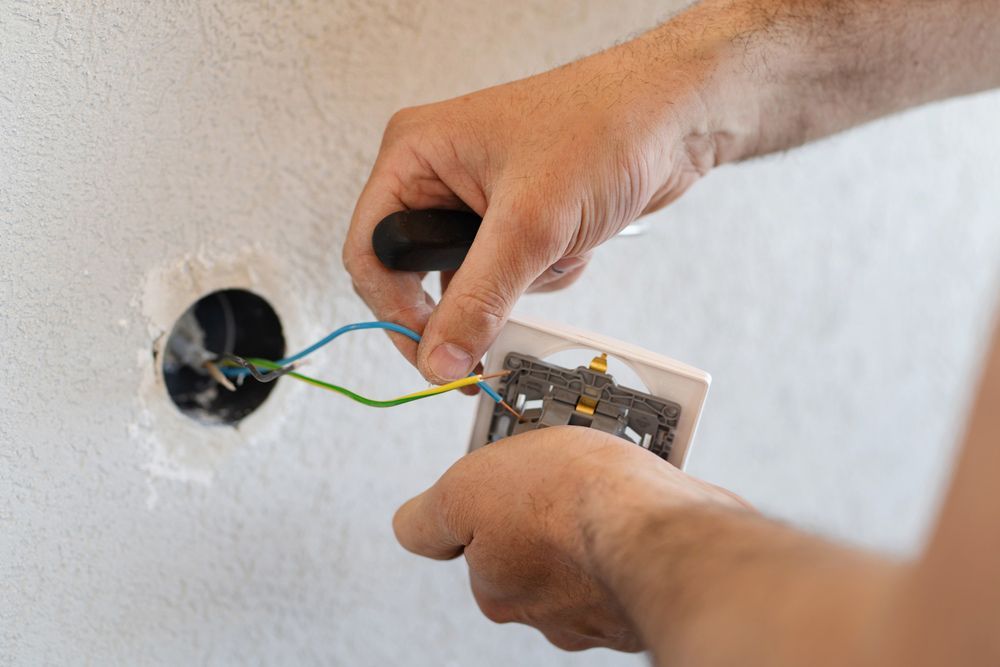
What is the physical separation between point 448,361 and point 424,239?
0.08m

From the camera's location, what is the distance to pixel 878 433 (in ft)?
3.43

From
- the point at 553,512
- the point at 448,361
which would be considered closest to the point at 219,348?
the point at 448,361

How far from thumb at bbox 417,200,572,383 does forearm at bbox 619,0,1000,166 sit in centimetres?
16

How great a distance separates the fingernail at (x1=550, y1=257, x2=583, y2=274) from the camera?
0.63 metres

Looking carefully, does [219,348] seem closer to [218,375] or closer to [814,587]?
[218,375]

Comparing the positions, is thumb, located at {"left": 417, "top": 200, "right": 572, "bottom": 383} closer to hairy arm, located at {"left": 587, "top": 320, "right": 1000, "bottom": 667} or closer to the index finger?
the index finger

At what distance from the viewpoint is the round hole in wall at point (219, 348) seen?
2.13 feet

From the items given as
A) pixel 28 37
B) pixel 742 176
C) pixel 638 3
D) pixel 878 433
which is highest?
pixel 638 3

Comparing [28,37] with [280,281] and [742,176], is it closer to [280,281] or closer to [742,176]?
[280,281]

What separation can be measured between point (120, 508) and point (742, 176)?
677mm

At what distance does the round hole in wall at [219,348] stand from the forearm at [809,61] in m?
0.36

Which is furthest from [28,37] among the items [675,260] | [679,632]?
[675,260]

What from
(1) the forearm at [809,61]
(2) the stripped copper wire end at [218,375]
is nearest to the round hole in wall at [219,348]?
(2) the stripped copper wire end at [218,375]

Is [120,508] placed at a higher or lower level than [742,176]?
lower
